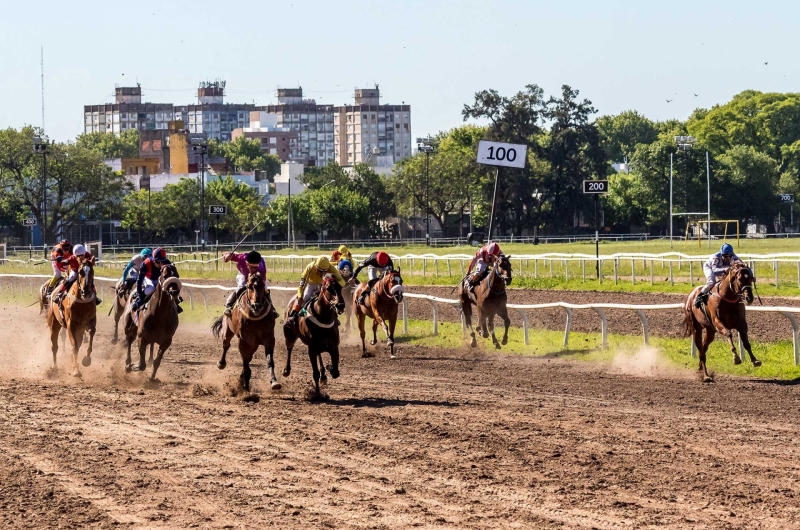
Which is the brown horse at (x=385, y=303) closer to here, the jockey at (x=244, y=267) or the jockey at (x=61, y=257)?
the jockey at (x=244, y=267)

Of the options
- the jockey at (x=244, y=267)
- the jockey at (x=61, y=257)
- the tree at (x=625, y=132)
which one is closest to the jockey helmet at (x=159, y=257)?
the jockey at (x=244, y=267)

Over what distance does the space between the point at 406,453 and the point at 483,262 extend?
10026 millimetres

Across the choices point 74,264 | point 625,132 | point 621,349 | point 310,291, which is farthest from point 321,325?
point 625,132

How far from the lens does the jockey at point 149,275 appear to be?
15906 mm

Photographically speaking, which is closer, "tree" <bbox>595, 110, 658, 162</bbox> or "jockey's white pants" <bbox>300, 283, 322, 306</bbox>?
"jockey's white pants" <bbox>300, 283, 322, 306</bbox>

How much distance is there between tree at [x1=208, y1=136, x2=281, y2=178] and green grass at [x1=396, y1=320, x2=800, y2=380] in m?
151

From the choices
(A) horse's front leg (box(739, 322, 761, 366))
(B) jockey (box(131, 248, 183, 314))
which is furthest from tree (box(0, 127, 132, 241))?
(A) horse's front leg (box(739, 322, 761, 366))

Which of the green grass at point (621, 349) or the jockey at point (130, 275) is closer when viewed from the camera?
the green grass at point (621, 349)

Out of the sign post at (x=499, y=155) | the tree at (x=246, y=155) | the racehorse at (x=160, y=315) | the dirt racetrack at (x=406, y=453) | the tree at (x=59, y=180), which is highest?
the tree at (x=246, y=155)

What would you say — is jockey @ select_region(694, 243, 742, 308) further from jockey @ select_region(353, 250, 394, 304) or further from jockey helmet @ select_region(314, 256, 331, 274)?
jockey helmet @ select_region(314, 256, 331, 274)

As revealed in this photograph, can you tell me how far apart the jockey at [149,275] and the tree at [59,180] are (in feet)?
236

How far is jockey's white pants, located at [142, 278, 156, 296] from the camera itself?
16094 mm

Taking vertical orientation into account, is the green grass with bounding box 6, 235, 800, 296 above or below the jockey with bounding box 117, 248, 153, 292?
below

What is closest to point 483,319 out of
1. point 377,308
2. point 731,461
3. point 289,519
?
point 377,308
